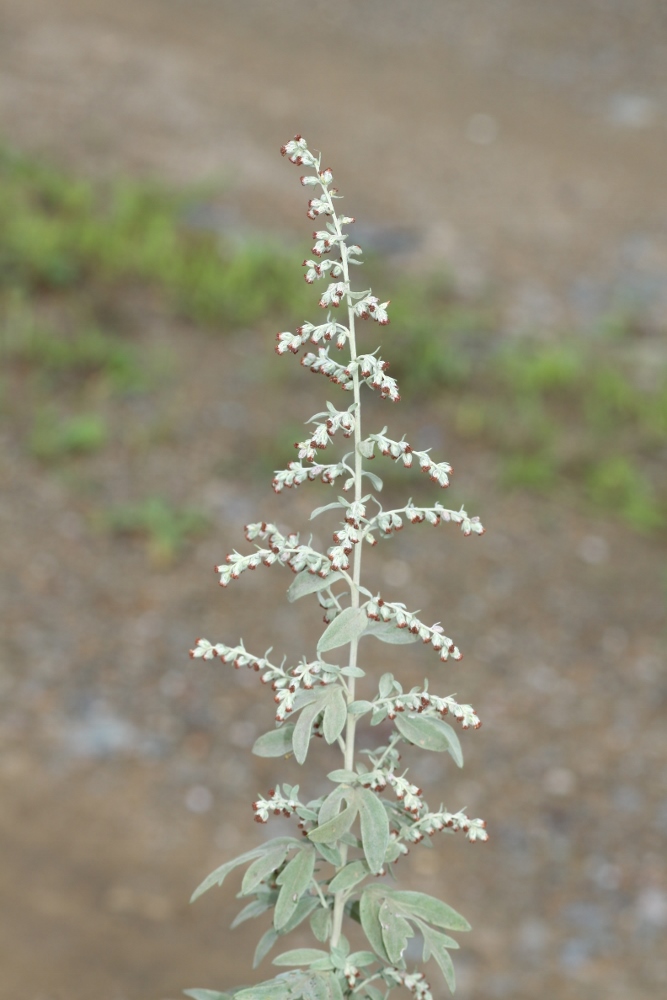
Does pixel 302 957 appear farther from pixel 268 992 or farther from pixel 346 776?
pixel 346 776

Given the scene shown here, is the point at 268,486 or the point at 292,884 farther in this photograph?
the point at 268,486

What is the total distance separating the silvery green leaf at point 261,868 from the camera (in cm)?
201

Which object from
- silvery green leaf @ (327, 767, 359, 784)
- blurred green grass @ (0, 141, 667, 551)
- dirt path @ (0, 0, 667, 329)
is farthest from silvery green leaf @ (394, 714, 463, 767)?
dirt path @ (0, 0, 667, 329)

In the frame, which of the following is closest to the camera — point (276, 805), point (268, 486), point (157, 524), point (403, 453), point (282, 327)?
point (403, 453)

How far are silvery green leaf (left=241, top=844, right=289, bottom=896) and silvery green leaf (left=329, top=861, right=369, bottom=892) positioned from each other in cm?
12

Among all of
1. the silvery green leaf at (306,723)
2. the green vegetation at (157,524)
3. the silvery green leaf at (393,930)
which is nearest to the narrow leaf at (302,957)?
the silvery green leaf at (393,930)

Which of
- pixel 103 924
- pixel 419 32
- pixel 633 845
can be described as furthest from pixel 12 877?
pixel 419 32

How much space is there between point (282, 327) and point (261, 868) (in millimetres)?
6913

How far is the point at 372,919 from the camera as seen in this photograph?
199 cm

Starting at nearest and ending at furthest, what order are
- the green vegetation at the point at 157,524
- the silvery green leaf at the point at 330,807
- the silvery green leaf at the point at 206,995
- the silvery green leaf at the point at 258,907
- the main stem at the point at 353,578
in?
the main stem at the point at 353,578 → the silvery green leaf at the point at 330,807 → the silvery green leaf at the point at 206,995 → the silvery green leaf at the point at 258,907 → the green vegetation at the point at 157,524

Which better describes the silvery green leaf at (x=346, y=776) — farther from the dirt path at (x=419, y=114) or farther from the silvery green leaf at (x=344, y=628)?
the dirt path at (x=419, y=114)

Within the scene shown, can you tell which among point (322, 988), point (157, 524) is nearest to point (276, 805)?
point (322, 988)

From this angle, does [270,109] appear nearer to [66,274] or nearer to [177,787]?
[66,274]

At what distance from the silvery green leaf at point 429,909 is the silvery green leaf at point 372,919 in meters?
0.03
